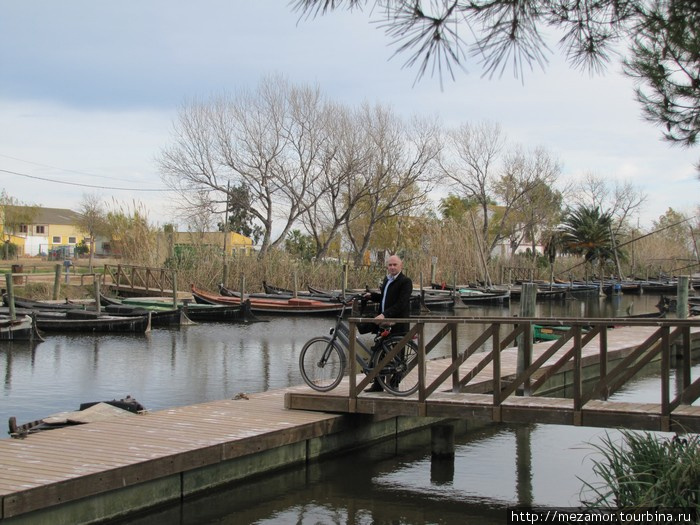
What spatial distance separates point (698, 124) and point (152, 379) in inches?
544

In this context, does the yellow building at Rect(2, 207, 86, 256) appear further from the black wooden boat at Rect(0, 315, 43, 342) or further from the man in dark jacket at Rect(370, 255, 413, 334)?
the man in dark jacket at Rect(370, 255, 413, 334)

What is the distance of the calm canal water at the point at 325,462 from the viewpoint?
9.12 metres

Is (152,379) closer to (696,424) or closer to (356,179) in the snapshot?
(696,424)

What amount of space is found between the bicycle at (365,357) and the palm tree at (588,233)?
191ft

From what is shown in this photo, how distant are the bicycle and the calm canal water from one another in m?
1.08

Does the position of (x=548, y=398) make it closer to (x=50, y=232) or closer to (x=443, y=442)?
(x=443, y=442)

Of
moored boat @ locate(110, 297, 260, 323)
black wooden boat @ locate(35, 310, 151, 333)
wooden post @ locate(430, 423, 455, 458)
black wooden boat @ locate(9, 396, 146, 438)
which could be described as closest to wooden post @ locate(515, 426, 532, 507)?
wooden post @ locate(430, 423, 455, 458)

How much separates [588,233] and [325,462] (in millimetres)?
60169

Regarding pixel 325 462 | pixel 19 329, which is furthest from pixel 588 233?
pixel 325 462

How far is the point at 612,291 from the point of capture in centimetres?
5997

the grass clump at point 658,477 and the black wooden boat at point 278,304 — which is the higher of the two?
the black wooden boat at point 278,304

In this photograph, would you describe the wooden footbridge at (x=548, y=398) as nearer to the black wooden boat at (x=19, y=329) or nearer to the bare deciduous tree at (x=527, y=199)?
the black wooden boat at (x=19, y=329)

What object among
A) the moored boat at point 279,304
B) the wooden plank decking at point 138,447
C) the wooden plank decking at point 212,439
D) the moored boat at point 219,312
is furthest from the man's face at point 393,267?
the moored boat at point 279,304

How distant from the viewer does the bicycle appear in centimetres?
1036
